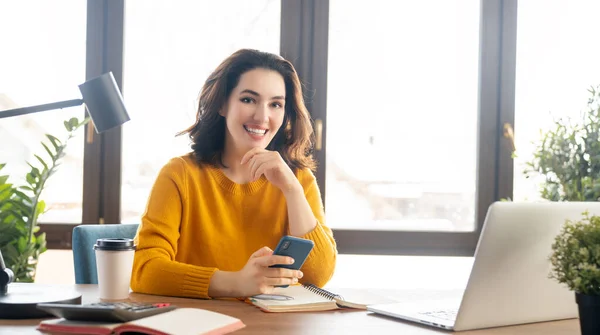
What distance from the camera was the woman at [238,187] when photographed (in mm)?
1875

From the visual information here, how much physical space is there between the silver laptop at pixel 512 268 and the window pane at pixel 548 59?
223cm

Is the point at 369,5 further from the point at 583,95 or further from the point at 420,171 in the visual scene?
the point at 583,95

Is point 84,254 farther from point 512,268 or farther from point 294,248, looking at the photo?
point 512,268

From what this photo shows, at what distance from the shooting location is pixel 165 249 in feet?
5.94

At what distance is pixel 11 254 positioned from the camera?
9.27 feet

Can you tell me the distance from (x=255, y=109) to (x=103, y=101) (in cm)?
70

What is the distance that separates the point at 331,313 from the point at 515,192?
2.26 metres

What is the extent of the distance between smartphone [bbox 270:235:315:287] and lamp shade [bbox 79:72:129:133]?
427 millimetres

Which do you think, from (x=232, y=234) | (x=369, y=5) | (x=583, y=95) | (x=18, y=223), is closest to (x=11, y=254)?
(x=18, y=223)

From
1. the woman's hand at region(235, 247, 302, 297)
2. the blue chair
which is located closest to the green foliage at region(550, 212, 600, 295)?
the woman's hand at region(235, 247, 302, 297)

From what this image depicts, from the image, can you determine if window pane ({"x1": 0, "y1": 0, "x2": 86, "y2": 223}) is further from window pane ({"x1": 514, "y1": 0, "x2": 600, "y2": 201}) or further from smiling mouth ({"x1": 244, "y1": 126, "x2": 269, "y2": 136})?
window pane ({"x1": 514, "y1": 0, "x2": 600, "y2": 201})

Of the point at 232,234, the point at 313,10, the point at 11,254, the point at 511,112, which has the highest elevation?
the point at 313,10

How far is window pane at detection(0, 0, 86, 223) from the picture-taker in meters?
3.42

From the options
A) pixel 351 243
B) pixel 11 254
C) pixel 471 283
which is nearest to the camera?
pixel 471 283
